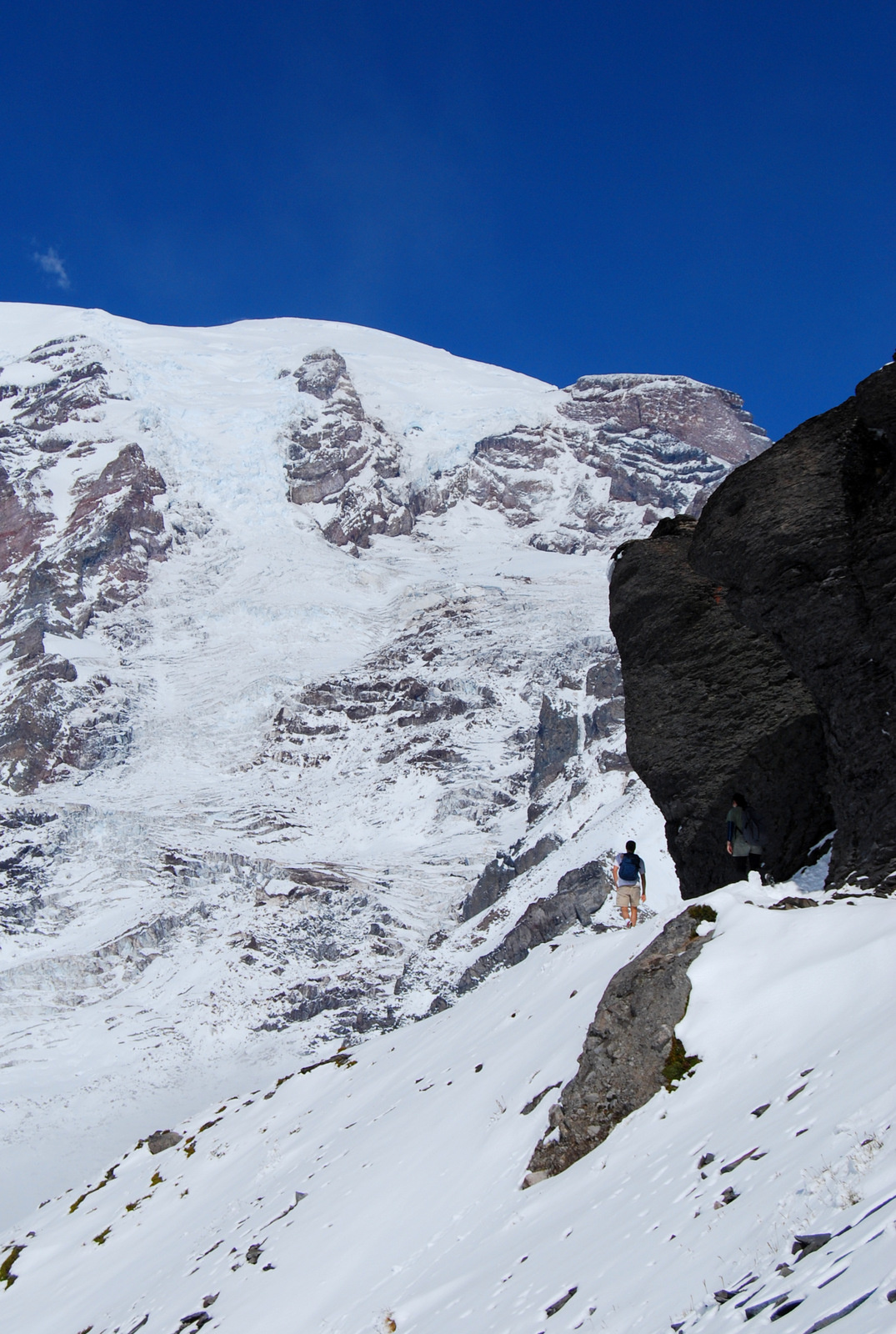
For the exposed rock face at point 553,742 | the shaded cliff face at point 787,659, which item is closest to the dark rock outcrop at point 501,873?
the exposed rock face at point 553,742

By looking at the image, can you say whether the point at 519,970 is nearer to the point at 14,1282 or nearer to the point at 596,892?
the point at 14,1282

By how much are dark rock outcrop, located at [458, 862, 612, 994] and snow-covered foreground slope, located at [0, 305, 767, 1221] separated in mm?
2169

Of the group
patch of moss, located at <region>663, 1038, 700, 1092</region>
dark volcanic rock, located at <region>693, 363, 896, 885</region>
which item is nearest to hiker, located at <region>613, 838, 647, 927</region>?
dark volcanic rock, located at <region>693, 363, 896, 885</region>

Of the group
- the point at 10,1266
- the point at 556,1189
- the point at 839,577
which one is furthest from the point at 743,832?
the point at 10,1266

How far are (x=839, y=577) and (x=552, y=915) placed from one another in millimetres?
47830

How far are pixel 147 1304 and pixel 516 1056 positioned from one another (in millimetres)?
5482

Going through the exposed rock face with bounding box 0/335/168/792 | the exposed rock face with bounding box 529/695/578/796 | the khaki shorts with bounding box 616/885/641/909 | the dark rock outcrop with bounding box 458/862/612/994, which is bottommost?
the dark rock outcrop with bounding box 458/862/612/994

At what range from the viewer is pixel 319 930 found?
92.5 m

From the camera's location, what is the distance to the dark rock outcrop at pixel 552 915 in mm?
57641

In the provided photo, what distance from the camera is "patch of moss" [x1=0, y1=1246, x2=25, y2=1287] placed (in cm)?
1723

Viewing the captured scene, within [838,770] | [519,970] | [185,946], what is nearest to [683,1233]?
[838,770]

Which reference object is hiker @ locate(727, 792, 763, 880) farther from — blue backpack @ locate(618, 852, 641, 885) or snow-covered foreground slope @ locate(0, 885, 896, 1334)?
blue backpack @ locate(618, 852, 641, 885)

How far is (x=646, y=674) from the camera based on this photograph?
18219 mm

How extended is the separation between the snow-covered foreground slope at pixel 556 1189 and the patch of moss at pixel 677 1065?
10 centimetres
